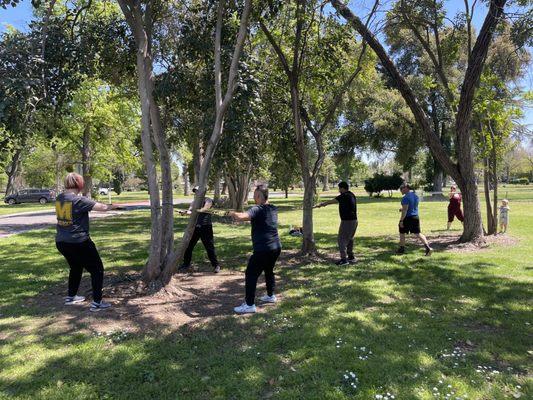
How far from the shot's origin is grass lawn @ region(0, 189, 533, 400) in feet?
12.0

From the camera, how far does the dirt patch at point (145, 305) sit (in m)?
5.30

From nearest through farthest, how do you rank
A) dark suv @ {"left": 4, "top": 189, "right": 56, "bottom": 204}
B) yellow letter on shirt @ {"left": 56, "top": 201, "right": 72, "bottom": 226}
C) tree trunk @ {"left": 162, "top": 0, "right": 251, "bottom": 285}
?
yellow letter on shirt @ {"left": 56, "top": 201, "right": 72, "bottom": 226}, tree trunk @ {"left": 162, "top": 0, "right": 251, "bottom": 285}, dark suv @ {"left": 4, "top": 189, "right": 56, "bottom": 204}

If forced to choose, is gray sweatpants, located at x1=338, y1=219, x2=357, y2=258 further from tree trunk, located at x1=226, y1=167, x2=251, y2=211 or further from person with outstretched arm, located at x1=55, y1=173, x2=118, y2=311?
tree trunk, located at x1=226, y1=167, x2=251, y2=211

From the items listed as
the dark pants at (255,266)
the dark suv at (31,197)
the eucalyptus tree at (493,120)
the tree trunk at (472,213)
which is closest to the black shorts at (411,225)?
the tree trunk at (472,213)

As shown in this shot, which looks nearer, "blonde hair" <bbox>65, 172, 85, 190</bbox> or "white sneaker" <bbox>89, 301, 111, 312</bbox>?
"blonde hair" <bbox>65, 172, 85, 190</bbox>

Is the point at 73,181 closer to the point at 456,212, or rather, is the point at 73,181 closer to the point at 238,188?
the point at 456,212

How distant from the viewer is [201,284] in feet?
24.4

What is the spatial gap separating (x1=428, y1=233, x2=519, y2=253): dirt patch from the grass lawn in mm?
2360

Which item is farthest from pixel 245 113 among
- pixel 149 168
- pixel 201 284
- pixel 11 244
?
pixel 11 244

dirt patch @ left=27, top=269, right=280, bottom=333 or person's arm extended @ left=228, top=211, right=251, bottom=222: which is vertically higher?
person's arm extended @ left=228, top=211, right=251, bottom=222

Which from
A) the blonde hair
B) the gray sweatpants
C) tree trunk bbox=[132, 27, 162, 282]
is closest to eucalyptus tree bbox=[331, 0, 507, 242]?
the gray sweatpants

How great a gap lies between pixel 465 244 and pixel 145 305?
8.07 metres

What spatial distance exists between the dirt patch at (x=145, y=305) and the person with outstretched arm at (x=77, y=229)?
1.34ft

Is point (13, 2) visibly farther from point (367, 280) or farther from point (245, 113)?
point (367, 280)
